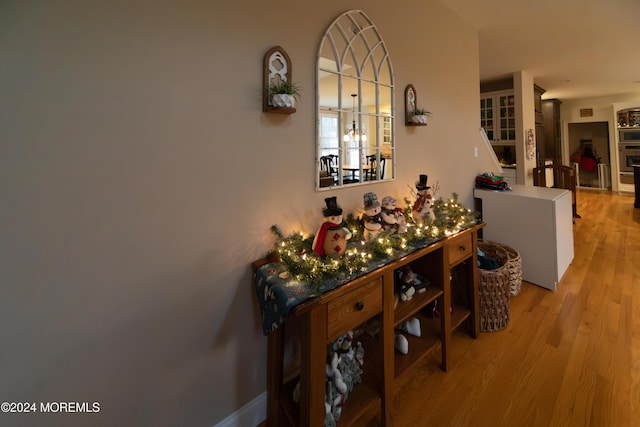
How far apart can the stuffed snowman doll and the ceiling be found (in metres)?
1.91

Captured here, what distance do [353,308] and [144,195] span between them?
85 centimetres

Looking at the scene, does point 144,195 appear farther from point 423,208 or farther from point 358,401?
point 423,208

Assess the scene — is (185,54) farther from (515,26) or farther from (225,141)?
(515,26)

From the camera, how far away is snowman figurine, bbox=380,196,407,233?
5.01 feet

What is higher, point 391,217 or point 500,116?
point 500,116

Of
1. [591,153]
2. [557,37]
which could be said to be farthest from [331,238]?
[591,153]

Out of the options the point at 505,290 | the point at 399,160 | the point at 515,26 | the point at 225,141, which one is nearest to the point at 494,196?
the point at 505,290

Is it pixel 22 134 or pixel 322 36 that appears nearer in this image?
pixel 22 134

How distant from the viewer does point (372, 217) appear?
59.7 inches

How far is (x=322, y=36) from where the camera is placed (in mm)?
1492

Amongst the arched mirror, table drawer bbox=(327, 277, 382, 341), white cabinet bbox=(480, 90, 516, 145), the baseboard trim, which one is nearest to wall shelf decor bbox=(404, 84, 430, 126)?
the arched mirror

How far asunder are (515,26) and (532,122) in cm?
230

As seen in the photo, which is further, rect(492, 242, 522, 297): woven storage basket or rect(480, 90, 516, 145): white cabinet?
rect(480, 90, 516, 145): white cabinet

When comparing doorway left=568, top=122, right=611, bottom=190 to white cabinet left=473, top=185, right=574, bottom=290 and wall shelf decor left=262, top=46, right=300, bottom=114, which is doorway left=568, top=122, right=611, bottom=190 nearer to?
→ white cabinet left=473, top=185, right=574, bottom=290
